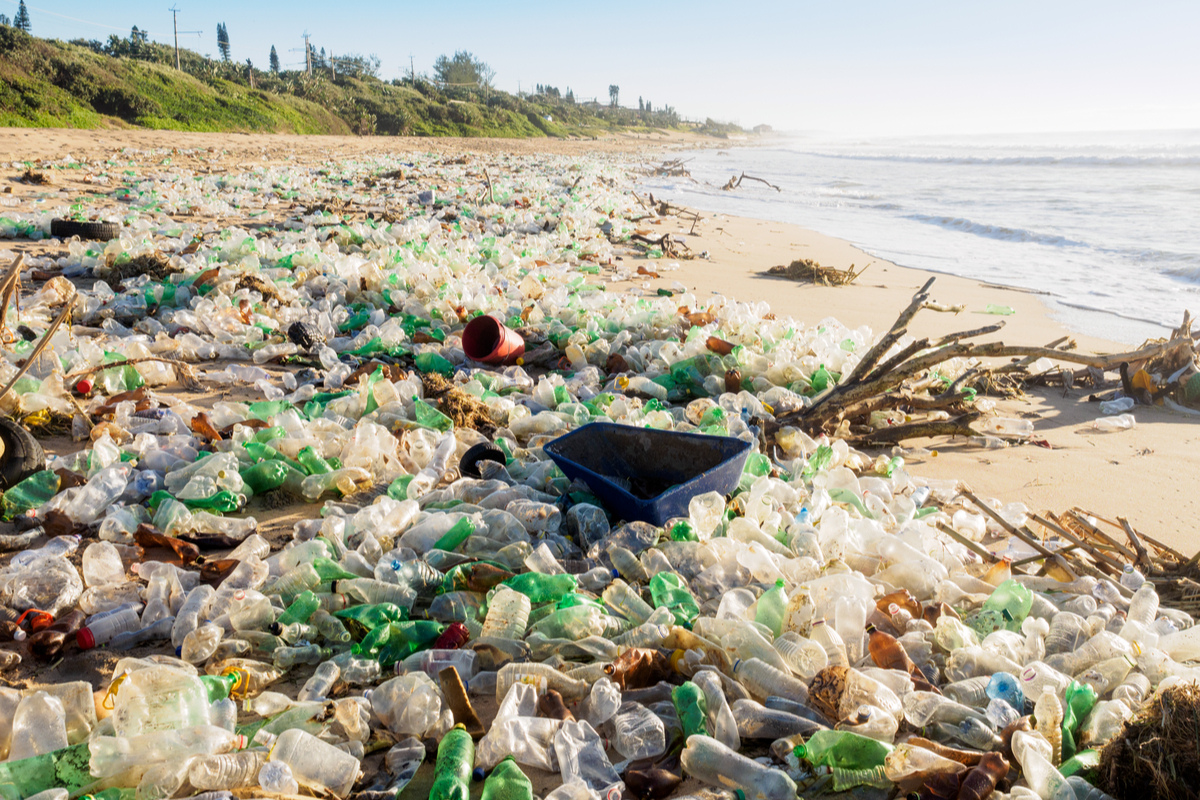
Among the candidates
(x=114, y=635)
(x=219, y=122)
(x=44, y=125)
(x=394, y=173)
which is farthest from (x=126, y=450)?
(x=219, y=122)

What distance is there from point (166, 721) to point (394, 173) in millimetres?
15244

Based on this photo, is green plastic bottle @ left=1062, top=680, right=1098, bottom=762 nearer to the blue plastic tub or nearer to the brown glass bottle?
the brown glass bottle

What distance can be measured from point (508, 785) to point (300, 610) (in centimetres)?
101

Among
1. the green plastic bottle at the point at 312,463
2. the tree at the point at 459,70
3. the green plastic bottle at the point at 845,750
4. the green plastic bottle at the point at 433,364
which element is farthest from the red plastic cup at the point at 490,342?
the tree at the point at 459,70

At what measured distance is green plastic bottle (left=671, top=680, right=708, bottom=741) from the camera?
1852mm

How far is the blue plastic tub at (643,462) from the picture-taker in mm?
2736

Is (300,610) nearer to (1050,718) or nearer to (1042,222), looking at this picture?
(1050,718)

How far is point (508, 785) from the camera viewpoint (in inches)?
64.2

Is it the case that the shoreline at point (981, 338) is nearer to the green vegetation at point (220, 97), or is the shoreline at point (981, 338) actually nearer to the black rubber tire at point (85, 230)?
the black rubber tire at point (85, 230)

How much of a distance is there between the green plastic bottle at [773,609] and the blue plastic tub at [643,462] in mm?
536

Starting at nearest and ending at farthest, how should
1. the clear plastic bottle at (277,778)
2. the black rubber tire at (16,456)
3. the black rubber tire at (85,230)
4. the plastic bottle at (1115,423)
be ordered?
the clear plastic bottle at (277,778) → the black rubber tire at (16,456) → the plastic bottle at (1115,423) → the black rubber tire at (85,230)

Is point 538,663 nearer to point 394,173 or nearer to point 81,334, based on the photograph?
point 81,334

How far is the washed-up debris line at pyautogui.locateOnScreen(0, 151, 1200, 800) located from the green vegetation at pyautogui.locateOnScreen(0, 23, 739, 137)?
20417mm

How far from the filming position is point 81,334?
5.05 m
